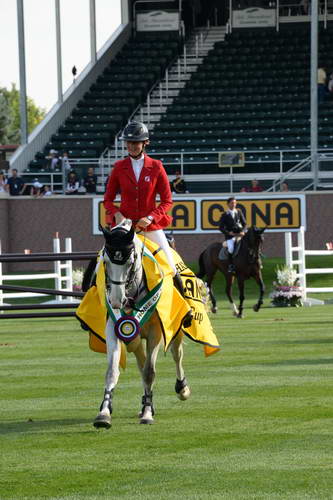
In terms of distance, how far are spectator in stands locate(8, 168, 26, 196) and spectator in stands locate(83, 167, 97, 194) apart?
209 cm

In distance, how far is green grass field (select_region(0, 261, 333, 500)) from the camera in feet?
23.0

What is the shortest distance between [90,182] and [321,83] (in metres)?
11.1

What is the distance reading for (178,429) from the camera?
9055 mm

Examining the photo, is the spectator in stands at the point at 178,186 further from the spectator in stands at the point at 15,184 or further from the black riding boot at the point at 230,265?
the black riding boot at the point at 230,265

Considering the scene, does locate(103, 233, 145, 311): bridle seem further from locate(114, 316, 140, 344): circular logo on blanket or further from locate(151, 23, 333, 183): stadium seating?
locate(151, 23, 333, 183): stadium seating

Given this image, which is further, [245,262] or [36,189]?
[36,189]

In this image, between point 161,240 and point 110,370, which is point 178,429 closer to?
point 110,370

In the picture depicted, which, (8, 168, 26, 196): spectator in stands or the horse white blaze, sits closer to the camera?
the horse white blaze

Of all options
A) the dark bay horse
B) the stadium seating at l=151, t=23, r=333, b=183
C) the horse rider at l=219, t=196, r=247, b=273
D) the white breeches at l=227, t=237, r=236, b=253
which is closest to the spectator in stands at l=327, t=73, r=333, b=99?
the stadium seating at l=151, t=23, r=333, b=183

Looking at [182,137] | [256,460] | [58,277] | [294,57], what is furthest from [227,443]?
[294,57]

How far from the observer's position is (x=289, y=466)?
7449 mm

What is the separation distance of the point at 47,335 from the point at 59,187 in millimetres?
20513

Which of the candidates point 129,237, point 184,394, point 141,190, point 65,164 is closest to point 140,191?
point 141,190

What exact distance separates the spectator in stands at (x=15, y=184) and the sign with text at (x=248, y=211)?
559cm
